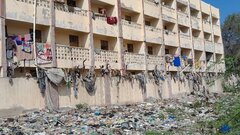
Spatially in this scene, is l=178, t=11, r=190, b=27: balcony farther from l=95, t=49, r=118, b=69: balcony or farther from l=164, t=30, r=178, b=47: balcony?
l=95, t=49, r=118, b=69: balcony

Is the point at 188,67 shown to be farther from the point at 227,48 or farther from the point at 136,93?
the point at 227,48

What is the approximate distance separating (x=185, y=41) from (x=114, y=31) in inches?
428

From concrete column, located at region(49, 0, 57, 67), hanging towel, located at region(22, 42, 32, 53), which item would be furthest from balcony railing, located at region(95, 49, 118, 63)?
hanging towel, located at region(22, 42, 32, 53)

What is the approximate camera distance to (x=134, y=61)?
23.6 metres

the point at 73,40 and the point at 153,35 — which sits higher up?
the point at 153,35

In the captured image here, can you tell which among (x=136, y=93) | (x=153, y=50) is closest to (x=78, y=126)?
(x=136, y=93)

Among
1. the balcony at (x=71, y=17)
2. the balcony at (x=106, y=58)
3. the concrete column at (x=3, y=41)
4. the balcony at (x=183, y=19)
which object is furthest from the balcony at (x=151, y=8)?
the concrete column at (x=3, y=41)

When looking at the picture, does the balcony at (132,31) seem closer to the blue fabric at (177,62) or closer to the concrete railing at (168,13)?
the concrete railing at (168,13)

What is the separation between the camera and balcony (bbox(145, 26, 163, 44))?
25620mm

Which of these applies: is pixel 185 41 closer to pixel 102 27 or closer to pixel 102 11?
pixel 102 11

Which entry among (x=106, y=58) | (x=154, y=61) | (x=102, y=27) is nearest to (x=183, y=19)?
(x=154, y=61)

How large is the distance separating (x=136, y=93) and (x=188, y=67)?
9867 mm

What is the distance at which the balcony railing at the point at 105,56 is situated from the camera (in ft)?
67.3

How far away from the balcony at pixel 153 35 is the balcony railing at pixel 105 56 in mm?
4378
